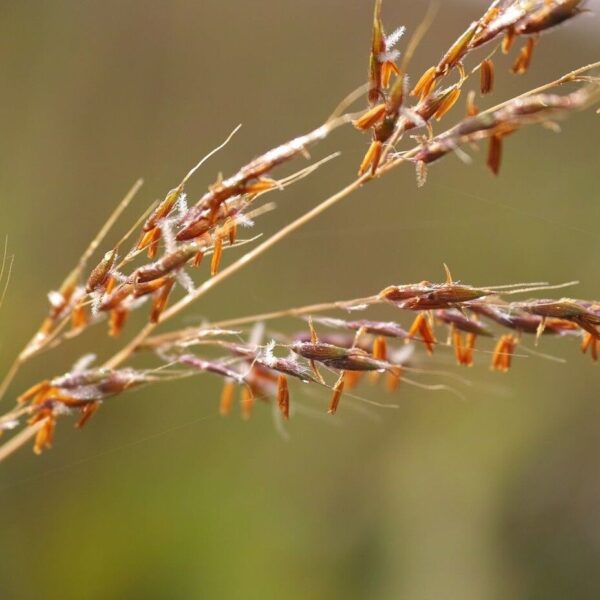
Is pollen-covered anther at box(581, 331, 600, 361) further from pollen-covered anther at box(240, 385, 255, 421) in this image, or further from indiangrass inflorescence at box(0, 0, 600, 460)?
pollen-covered anther at box(240, 385, 255, 421)

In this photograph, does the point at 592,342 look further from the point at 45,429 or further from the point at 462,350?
the point at 45,429

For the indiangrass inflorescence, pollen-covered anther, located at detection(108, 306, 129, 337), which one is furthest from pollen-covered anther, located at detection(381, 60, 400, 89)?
pollen-covered anther, located at detection(108, 306, 129, 337)

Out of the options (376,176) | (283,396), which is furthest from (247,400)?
(376,176)

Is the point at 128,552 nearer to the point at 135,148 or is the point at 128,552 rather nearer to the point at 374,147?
the point at 135,148

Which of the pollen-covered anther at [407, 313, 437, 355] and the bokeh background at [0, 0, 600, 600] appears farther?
the bokeh background at [0, 0, 600, 600]

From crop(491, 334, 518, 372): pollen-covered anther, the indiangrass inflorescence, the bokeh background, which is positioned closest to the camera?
the indiangrass inflorescence

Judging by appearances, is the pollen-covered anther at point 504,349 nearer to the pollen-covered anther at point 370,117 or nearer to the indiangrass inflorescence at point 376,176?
the indiangrass inflorescence at point 376,176
